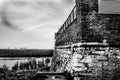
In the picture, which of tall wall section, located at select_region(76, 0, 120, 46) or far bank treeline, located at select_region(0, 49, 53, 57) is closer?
tall wall section, located at select_region(76, 0, 120, 46)

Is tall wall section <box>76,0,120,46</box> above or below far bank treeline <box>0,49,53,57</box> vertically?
Answer: above

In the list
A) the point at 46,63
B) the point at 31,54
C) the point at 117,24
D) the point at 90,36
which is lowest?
the point at 46,63

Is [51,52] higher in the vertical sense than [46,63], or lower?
higher

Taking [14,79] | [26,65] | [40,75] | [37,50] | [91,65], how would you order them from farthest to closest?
[37,50] → [26,65] → [14,79] → [40,75] → [91,65]

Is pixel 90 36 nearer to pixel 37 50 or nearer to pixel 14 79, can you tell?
pixel 14 79

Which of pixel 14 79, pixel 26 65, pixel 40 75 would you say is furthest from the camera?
pixel 26 65

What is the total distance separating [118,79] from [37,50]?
11.0 meters

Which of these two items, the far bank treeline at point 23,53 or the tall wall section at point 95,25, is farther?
the far bank treeline at point 23,53

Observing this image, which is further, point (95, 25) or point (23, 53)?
point (23, 53)

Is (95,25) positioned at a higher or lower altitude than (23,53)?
higher

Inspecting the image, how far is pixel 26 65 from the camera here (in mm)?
14211

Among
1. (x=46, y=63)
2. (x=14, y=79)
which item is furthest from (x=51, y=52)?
(x=14, y=79)

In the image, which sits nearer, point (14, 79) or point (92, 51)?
point (92, 51)

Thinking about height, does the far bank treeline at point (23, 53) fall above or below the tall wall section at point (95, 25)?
below
